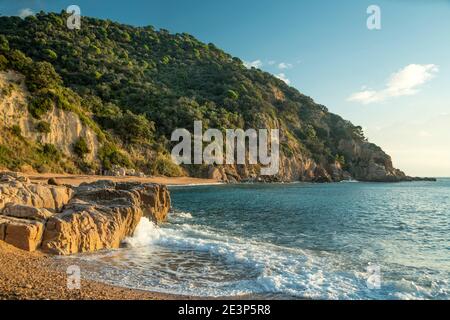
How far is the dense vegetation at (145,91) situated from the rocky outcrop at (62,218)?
108ft

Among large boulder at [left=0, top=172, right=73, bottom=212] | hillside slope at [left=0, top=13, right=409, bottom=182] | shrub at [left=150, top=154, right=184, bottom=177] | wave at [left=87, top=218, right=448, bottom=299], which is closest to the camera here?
wave at [left=87, top=218, right=448, bottom=299]

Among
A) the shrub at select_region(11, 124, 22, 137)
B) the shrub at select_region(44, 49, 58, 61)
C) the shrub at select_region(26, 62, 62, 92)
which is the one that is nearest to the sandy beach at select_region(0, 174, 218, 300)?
the shrub at select_region(11, 124, 22, 137)

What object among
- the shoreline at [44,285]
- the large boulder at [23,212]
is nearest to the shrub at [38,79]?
the large boulder at [23,212]

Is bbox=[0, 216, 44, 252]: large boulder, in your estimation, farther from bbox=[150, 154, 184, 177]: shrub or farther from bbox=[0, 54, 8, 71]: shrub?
bbox=[150, 154, 184, 177]: shrub

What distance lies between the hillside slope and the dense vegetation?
0.22 metres

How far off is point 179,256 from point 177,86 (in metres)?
89.1

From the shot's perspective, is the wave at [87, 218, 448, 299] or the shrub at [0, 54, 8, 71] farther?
the shrub at [0, 54, 8, 71]

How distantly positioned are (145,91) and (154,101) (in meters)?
3.25

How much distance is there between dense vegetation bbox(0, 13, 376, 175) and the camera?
5781cm

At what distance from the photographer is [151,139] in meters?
68.2

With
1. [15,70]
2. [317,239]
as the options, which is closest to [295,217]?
[317,239]

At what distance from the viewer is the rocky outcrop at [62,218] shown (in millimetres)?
12151

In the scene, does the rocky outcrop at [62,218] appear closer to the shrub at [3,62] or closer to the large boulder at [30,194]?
the large boulder at [30,194]

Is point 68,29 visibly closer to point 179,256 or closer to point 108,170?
point 108,170
